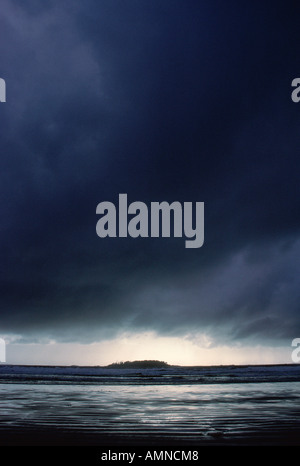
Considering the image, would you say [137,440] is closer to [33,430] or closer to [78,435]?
[78,435]

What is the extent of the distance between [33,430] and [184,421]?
4.31 metres

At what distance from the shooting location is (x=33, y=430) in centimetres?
973

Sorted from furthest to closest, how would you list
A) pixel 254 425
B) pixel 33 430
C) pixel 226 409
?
1. pixel 226 409
2. pixel 254 425
3. pixel 33 430

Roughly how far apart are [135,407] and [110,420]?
3358mm

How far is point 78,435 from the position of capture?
29.8 ft
